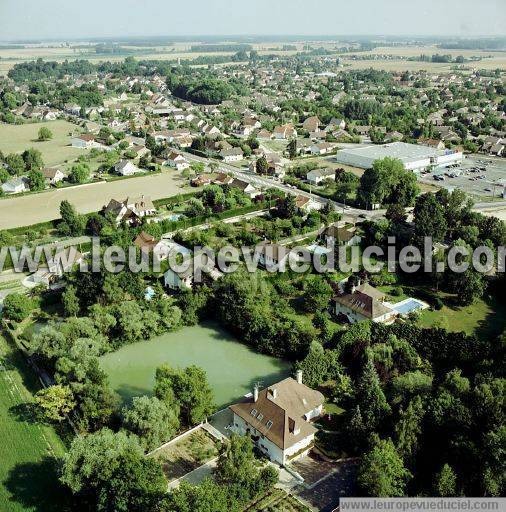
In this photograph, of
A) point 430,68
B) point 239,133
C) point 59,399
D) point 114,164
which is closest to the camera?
point 59,399

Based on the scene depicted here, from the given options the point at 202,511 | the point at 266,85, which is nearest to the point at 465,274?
the point at 202,511

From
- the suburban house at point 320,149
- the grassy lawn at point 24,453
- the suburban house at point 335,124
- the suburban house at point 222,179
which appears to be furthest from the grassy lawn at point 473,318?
the suburban house at point 335,124

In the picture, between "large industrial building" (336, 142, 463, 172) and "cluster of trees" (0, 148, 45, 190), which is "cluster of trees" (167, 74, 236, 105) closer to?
"large industrial building" (336, 142, 463, 172)

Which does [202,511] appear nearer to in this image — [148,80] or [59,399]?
[59,399]

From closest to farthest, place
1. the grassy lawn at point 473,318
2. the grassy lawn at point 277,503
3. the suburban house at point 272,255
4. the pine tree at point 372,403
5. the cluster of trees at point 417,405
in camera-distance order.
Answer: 1. the cluster of trees at point 417,405
2. the grassy lawn at point 277,503
3. the pine tree at point 372,403
4. the grassy lawn at point 473,318
5. the suburban house at point 272,255

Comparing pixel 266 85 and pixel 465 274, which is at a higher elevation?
pixel 266 85

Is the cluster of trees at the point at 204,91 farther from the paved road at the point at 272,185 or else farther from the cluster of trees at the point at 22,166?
the cluster of trees at the point at 22,166
